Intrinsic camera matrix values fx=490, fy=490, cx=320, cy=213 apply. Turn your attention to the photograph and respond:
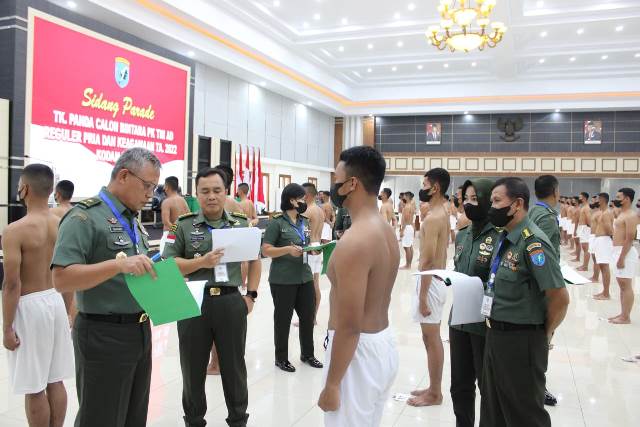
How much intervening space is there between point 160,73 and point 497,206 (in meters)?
9.59

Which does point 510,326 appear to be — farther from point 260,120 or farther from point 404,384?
point 260,120

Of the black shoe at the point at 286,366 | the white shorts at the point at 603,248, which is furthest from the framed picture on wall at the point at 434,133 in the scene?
the black shoe at the point at 286,366

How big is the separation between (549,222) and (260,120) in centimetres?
1369

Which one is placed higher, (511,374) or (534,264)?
(534,264)

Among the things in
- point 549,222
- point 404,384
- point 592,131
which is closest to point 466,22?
point 549,222

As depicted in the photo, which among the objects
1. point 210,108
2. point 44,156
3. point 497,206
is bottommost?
point 497,206

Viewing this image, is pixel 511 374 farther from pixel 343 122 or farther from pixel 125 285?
pixel 343 122

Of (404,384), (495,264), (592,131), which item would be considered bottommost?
(404,384)

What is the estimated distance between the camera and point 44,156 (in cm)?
792

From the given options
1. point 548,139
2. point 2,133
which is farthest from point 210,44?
point 548,139

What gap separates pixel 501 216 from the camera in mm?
2477

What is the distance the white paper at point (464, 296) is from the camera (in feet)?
8.32

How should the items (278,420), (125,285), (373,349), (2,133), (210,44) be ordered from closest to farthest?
1. (373,349)
2. (125,285)
3. (278,420)
4. (2,133)
5. (210,44)

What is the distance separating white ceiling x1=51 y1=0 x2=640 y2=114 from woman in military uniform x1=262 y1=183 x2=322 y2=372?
23.1 feet
